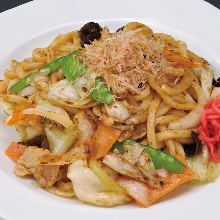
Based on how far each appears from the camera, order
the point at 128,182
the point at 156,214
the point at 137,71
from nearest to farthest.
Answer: the point at 156,214 < the point at 128,182 < the point at 137,71

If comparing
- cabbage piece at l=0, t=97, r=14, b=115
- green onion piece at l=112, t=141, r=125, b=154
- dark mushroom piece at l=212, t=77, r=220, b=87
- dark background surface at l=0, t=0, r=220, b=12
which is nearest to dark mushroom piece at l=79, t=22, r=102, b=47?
cabbage piece at l=0, t=97, r=14, b=115

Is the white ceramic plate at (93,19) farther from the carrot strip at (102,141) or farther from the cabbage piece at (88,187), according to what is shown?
the carrot strip at (102,141)

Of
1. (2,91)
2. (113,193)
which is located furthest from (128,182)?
(2,91)

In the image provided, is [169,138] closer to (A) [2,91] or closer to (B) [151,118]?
(B) [151,118]

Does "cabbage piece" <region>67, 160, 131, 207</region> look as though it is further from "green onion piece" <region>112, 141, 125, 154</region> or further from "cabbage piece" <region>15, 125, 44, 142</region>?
"cabbage piece" <region>15, 125, 44, 142</region>

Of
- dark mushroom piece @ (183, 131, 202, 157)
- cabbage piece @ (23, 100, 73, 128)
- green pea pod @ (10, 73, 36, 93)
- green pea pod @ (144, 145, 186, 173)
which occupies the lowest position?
dark mushroom piece @ (183, 131, 202, 157)

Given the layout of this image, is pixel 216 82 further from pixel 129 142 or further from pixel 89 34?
pixel 89 34

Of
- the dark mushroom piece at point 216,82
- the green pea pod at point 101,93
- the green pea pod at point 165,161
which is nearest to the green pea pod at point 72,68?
the green pea pod at point 101,93
